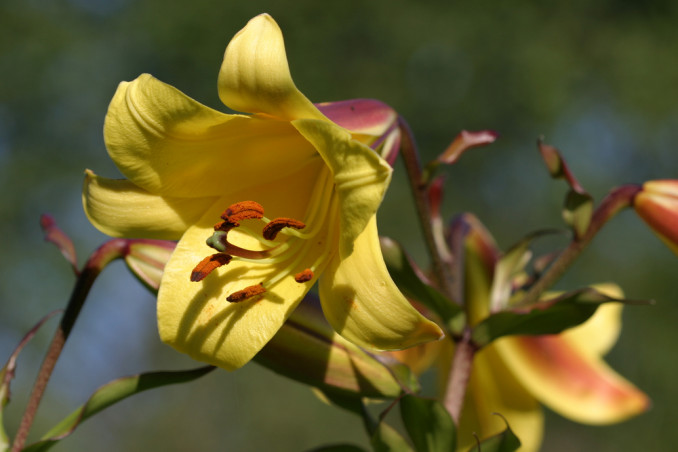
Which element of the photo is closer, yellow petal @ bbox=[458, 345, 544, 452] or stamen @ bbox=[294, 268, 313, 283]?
stamen @ bbox=[294, 268, 313, 283]

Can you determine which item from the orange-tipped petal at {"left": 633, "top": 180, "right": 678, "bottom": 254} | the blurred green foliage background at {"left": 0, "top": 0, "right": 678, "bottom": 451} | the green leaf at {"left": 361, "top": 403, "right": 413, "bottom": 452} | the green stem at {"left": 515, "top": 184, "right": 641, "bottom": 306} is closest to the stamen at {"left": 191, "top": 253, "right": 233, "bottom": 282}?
the green leaf at {"left": 361, "top": 403, "right": 413, "bottom": 452}

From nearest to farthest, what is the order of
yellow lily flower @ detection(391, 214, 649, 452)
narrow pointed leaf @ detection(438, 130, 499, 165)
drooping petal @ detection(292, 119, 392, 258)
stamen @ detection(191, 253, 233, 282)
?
drooping petal @ detection(292, 119, 392, 258) → stamen @ detection(191, 253, 233, 282) → narrow pointed leaf @ detection(438, 130, 499, 165) → yellow lily flower @ detection(391, 214, 649, 452)

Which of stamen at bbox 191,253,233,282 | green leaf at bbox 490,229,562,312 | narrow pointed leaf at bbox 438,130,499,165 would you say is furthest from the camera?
green leaf at bbox 490,229,562,312

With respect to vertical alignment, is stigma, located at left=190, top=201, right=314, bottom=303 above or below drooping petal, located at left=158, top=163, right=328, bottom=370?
above

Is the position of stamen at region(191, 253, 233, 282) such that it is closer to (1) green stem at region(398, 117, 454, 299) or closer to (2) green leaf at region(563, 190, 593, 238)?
(1) green stem at region(398, 117, 454, 299)

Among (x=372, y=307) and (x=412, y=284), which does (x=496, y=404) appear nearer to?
(x=412, y=284)

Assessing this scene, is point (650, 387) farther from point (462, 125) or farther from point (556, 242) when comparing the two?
point (462, 125)
